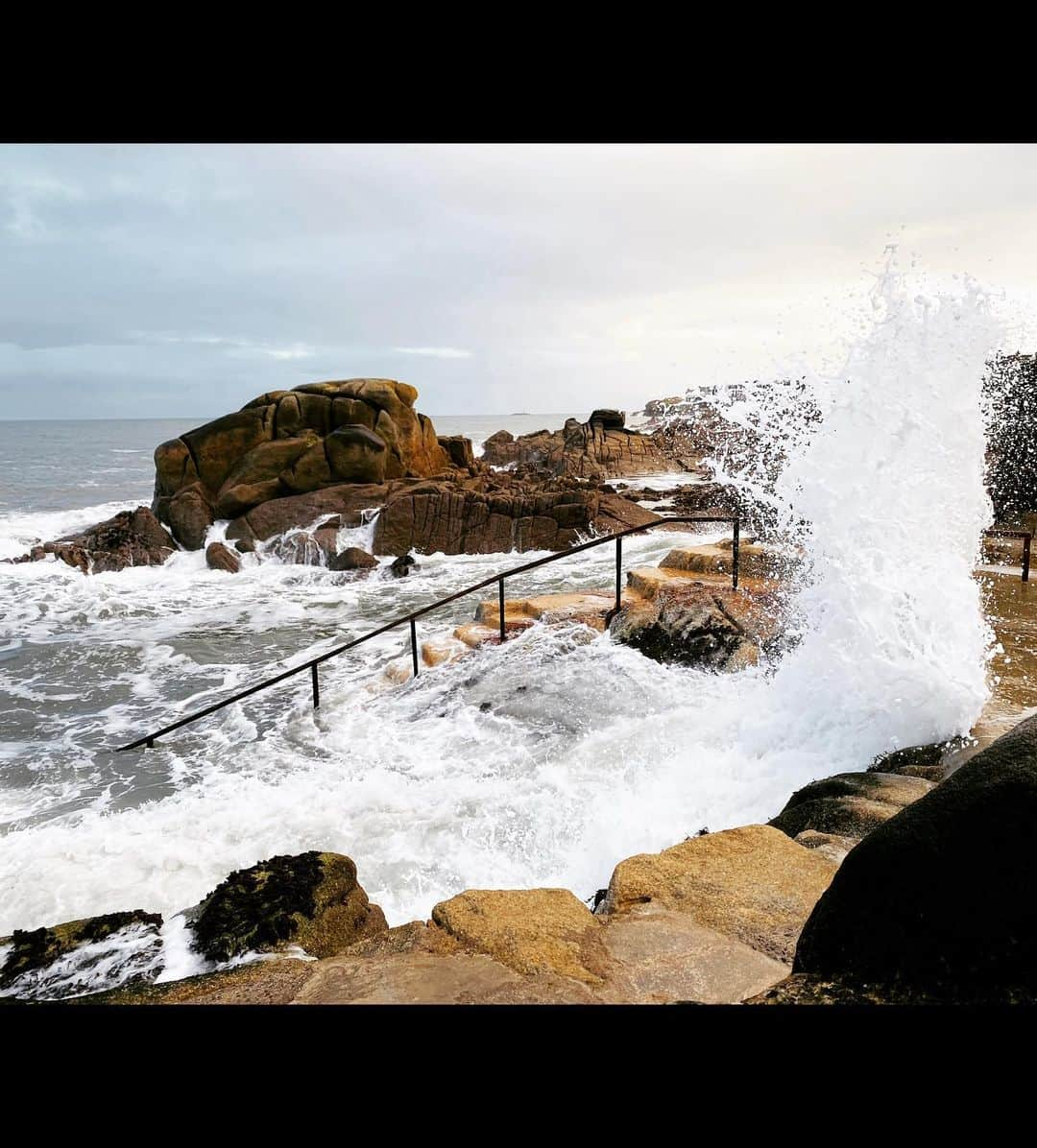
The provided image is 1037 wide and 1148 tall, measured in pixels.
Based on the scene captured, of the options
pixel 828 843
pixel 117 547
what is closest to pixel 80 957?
pixel 828 843

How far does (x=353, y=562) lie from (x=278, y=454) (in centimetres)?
572

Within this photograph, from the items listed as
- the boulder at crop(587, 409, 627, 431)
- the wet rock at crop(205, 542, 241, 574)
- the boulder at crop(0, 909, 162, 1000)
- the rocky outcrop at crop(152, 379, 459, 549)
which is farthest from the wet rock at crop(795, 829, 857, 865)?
the boulder at crop(587, 409, 627, 431)

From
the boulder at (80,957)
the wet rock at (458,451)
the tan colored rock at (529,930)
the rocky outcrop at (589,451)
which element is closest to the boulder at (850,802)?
the tan colored rock at (529,930)

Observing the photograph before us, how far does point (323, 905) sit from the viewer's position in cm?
290

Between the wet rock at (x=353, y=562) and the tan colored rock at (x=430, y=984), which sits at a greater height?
the tan colored rock at (x=430, y=984)

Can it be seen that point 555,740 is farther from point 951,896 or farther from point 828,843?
point 951,896

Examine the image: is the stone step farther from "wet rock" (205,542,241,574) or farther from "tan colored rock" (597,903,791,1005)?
"wet rock" (205,542,241,574)

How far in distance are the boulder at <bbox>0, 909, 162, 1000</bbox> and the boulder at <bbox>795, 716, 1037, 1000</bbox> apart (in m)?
2.47

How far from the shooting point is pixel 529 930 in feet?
8.37

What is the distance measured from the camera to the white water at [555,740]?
490cm

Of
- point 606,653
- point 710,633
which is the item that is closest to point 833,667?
point 710,633

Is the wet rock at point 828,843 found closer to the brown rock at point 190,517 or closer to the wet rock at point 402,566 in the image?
the wet rock at point 402,566

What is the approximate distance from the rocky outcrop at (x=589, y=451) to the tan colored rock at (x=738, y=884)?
3116 centimetres
